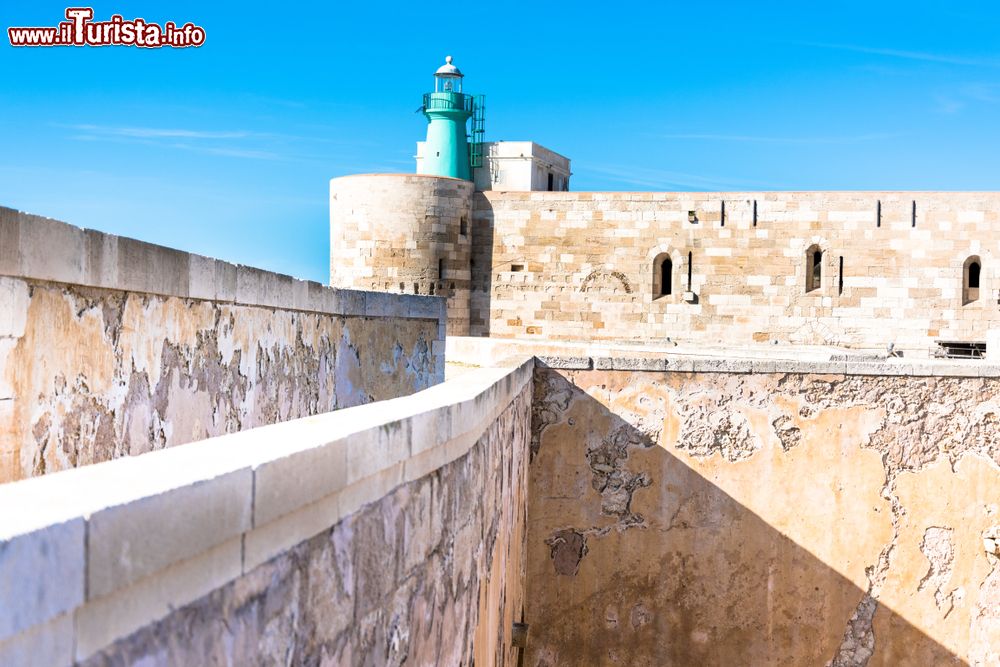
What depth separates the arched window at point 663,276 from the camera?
2103 cm

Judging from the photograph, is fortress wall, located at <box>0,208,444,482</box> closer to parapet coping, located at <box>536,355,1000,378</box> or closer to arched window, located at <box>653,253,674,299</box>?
parapet coping, located at <box>536,355,1000,378</box>

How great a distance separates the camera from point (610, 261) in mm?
21062

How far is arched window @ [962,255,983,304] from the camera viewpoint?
19.9m

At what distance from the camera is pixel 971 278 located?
20.2 meters

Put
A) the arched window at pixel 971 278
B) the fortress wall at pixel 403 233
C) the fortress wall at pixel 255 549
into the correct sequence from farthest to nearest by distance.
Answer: the fortress wall at pixel 403 233 < the arched window at pixel 971 278 < the fortress wall at pixel 255 549

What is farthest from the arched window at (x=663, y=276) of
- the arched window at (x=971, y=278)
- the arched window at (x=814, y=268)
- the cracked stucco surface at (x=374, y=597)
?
the cracked stucco surface at (x=374, y=597)

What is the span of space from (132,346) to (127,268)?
257 millimetres

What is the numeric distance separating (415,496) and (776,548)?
4677 mm

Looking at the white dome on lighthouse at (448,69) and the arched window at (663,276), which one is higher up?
the white dome on lighthouse at (448,69)

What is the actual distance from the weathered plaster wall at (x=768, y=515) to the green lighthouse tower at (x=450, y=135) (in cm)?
2277

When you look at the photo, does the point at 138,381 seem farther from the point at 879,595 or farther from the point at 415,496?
the point at 879,595

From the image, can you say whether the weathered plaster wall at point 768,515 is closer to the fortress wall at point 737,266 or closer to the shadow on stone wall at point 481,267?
the fortress wall at point 737,266

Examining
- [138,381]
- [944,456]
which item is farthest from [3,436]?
[944,456]

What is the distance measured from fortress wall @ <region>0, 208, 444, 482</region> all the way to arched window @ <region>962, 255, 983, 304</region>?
55.5 ft
